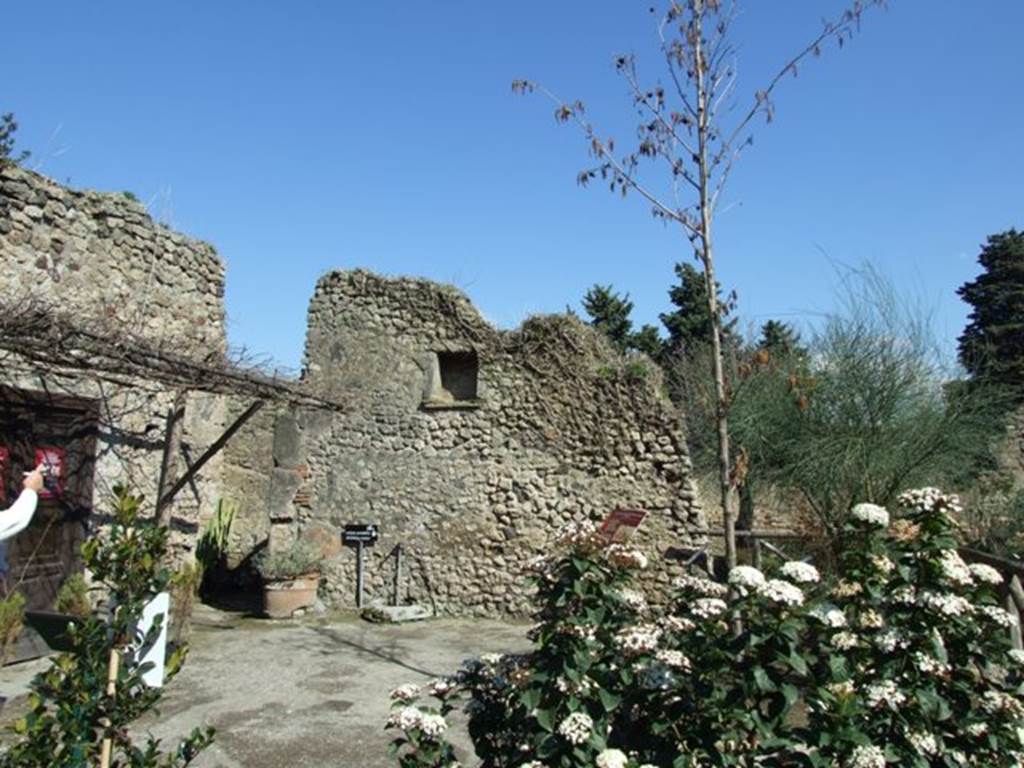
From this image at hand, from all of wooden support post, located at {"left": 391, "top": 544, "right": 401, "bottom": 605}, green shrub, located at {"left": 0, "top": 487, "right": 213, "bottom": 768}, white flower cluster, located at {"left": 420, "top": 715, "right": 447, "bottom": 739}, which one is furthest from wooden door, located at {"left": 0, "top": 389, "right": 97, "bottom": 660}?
white flower cluster, located at {"left": 420, "top": 715, "right": 447, "bottom": 739}

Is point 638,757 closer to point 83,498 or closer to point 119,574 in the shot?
point 119,574

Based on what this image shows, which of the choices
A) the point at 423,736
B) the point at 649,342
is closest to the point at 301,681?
the point at 423,736

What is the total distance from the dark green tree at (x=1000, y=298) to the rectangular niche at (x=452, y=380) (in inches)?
571

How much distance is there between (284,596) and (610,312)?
18.2 metres

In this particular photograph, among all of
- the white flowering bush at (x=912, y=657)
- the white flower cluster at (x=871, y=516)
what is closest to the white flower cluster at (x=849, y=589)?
the white flowering bush at (x=912, y=657)

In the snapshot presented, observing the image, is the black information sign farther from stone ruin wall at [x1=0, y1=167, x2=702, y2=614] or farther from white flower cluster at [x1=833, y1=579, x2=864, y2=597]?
white flower cluster at [x1=833, y1=579, x2=864, y2=597]

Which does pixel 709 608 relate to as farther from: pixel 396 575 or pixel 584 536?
pixel 396 575

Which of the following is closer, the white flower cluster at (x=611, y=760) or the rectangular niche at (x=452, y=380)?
the white flower cluster at (x=611, y=760)

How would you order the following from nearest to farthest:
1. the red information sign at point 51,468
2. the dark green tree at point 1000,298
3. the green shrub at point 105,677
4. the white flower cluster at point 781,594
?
the green shrub at point 105,677, the white flower cluster at point 781,594, the red information sign at point 51,468, the dark green tree at point 1000,298

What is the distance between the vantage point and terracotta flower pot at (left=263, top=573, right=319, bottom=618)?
31.6 ft

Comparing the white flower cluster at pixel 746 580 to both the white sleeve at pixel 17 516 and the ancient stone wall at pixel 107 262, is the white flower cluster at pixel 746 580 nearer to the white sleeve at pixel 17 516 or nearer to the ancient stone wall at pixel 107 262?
the white sleeve at pixel 17 516

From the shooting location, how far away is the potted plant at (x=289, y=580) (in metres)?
9.64

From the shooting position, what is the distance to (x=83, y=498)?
785 centimetres

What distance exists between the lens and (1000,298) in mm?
20438
